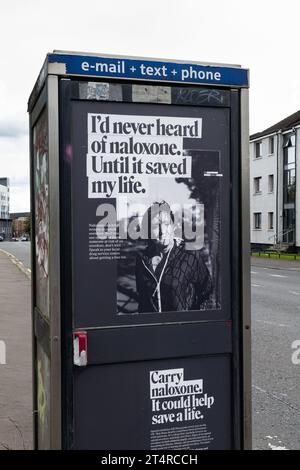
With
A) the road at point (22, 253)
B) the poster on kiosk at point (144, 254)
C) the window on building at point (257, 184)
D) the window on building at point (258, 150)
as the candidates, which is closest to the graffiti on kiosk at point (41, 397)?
the poster on kiosk at point (144, 254)

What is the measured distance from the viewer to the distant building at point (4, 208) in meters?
158

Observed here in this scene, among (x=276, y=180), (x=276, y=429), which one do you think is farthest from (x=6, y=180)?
(x=276, y=429)

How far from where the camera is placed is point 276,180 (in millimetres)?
43500

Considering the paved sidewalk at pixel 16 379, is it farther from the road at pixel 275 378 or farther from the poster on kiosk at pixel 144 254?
the road at pixel 275 378

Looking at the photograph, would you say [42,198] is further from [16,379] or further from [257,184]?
[257,184]

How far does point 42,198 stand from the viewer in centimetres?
344

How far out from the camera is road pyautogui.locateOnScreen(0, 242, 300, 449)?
492 centimetres

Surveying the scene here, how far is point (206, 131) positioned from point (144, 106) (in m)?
0.40

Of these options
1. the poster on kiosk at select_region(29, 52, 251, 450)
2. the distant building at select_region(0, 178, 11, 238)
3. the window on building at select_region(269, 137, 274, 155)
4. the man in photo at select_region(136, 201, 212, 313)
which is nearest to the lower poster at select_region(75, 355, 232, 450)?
the poster on kiosk at select_region(29, 52, 251, 450)

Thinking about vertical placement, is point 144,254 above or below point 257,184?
below

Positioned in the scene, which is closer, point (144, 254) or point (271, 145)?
point (144, 254)

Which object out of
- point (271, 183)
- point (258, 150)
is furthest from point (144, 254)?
point (258, 150)

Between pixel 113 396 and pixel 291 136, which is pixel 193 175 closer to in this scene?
pixel 113 396

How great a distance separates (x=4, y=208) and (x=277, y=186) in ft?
430
